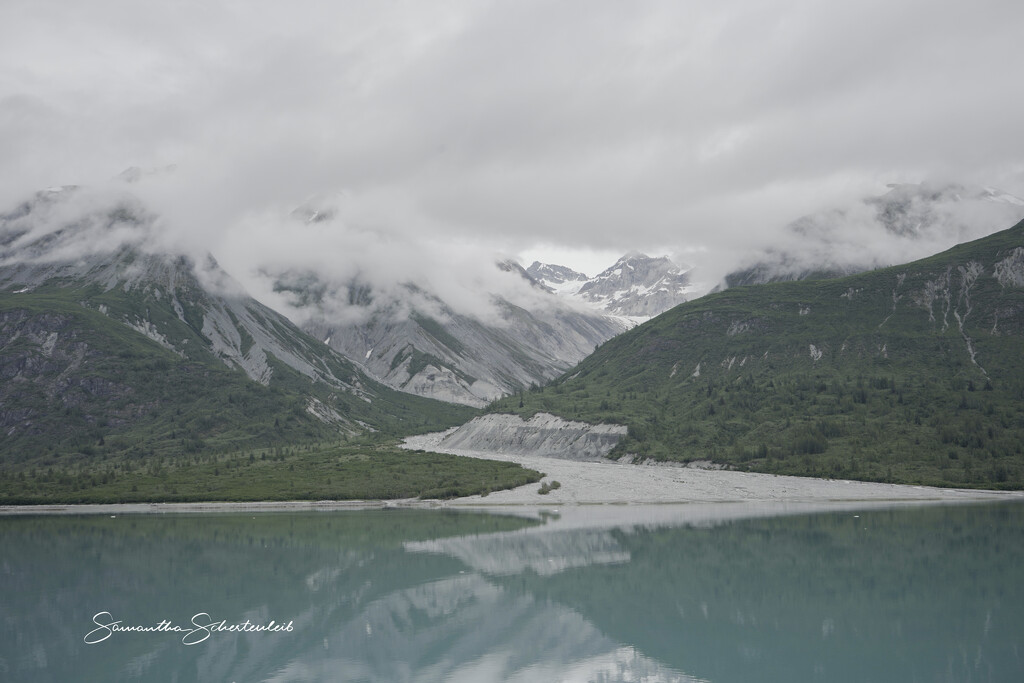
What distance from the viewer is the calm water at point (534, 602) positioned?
150ft

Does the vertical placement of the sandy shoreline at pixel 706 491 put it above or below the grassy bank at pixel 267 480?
above

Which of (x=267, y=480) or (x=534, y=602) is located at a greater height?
(x=534, y=602)

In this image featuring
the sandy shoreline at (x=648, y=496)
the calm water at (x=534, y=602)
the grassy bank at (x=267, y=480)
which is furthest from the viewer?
the grassy bank at (x=267, y=480)

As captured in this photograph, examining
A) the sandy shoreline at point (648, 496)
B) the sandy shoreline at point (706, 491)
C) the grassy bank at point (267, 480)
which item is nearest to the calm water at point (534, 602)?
the sandy shoreline at point (706, 491)

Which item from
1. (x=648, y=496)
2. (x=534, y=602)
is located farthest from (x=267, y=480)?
(x=534, y=602)

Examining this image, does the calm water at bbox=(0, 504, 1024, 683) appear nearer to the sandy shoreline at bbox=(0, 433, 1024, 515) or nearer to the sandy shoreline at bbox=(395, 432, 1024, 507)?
the sandy shoreline at bbox=(395, 432, 1024, 507)

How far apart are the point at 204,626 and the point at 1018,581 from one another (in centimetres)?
6384

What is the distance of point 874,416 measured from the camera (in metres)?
190

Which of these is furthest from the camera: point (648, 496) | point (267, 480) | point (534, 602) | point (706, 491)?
point (267, 480)

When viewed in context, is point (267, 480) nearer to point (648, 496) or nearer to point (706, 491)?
point (648, 496)

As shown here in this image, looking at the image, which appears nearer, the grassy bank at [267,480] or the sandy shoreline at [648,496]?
the sandy shoreline at [648,496]

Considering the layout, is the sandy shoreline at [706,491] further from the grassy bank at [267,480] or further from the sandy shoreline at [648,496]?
the grassy bank at [267,480]

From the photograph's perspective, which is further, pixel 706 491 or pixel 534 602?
pixel 706 491

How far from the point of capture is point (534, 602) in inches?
2461
